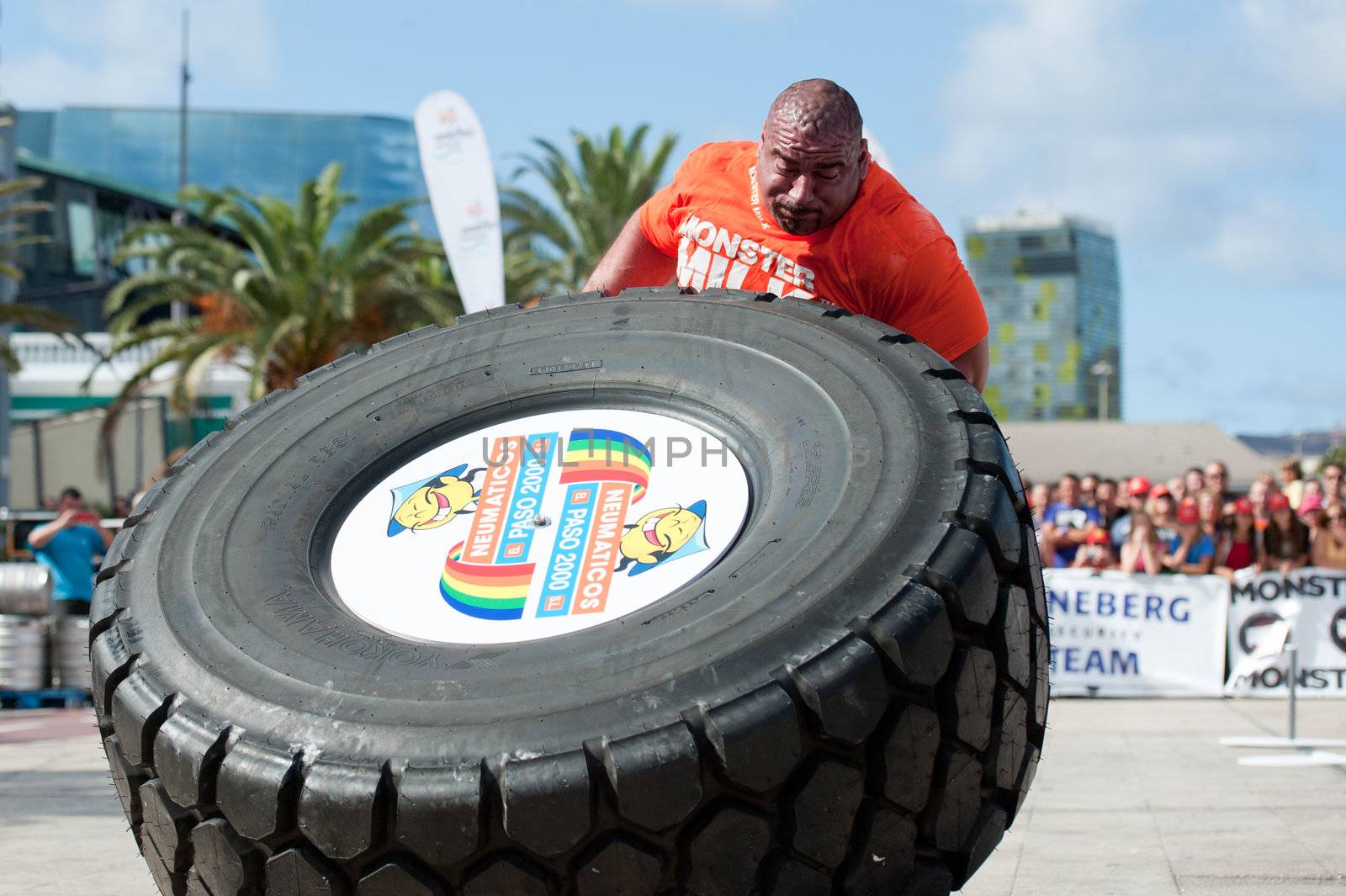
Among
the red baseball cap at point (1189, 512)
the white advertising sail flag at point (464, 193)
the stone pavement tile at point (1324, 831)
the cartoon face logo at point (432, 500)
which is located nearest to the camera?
the cartoon face logo at point (432, 500)

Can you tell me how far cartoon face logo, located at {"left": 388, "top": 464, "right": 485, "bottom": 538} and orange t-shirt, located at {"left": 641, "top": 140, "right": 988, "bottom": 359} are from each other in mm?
914

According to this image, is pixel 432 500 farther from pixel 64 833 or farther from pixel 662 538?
pixel 64 833

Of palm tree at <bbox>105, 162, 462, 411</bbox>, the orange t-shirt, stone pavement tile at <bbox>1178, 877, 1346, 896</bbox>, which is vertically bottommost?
stone pavement tile at <bbox>1178, 877, 1346, 896</bbox>

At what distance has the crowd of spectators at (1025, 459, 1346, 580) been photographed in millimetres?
11555

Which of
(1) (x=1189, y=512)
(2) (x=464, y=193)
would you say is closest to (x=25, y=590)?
(2) (x=464, y=193)

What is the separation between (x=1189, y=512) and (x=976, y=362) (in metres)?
9.41

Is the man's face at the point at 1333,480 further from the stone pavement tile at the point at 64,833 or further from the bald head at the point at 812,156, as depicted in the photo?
the bald head at the point at 812,156

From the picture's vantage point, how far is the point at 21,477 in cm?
2825

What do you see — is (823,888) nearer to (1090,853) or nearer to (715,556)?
(715,556)

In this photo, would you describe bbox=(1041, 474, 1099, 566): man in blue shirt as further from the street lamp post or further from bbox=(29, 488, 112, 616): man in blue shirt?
the street lamp post

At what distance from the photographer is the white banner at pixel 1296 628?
11.4 meters

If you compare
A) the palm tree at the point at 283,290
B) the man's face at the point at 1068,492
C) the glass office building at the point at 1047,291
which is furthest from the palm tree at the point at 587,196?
the glass office building at the point at 1047,291

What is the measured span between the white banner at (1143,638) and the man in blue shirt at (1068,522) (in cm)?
51

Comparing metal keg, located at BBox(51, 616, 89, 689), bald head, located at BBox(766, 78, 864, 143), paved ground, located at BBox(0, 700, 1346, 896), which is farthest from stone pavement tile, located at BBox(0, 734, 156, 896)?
metal keg, located at BBox(51, 616, 89, 689)
